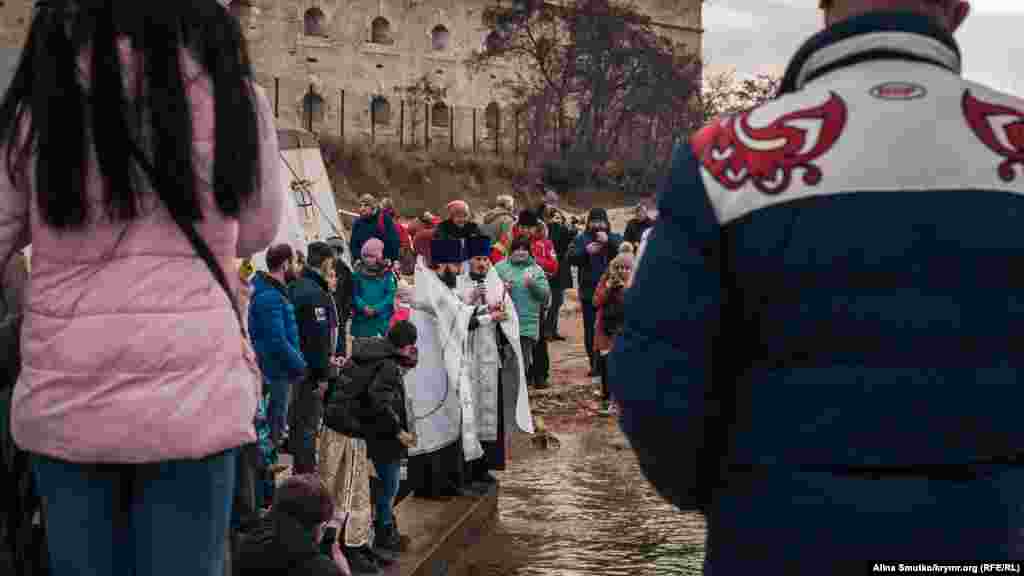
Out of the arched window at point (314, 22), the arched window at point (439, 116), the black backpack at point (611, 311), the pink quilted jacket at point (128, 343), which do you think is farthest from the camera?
the arched window at point (439, 116)

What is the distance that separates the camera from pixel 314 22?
67750 millimetres

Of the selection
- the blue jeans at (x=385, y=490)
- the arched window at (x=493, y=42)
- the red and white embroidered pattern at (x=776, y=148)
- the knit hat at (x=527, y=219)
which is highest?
the arched window at (x=493, y=42)

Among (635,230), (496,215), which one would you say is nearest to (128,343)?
(496,215)

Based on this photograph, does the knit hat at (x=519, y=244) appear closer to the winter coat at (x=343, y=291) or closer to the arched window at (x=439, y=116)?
the winter coat at (x=343, y=291)

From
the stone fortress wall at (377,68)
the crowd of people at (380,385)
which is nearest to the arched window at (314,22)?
the stone fortress wall at (377,68)

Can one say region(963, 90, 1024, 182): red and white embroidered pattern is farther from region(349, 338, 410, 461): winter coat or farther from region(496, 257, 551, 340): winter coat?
region(496, 257, 551, 340): winter coat

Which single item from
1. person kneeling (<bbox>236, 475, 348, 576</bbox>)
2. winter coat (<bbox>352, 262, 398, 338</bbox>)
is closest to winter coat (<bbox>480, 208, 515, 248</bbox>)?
winter coat (<bbox>352, 262, 398, 338</bbox>)

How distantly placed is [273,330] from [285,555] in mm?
4347

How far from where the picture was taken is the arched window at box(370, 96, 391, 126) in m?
67.0

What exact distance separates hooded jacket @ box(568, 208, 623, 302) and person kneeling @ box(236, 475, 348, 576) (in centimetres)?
1384

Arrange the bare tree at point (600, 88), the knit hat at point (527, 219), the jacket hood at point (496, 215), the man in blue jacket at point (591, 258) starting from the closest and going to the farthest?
the jacket hood at point (496, 215), the knit hat at point (527, 219), the man in blue jacket at point (591, 258), the bare tree at point (600, 88)

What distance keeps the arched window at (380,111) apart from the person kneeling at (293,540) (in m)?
61.5

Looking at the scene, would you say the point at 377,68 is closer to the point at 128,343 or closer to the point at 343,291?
the point at 343,291

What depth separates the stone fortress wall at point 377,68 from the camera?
65188mm
